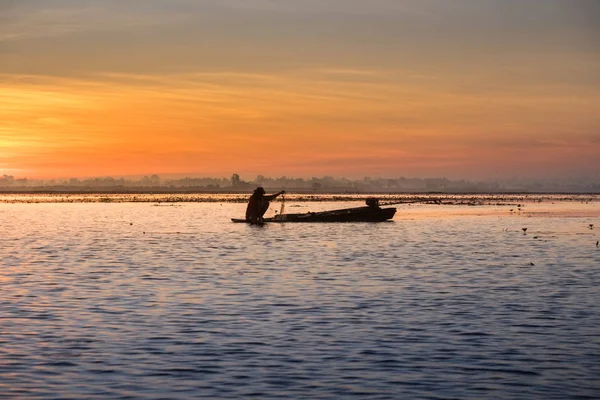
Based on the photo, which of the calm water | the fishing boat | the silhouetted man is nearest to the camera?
the calm water

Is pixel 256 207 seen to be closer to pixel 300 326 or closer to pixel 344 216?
pixel 344 216

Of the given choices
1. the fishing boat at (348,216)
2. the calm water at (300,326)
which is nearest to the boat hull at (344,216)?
the fishing boat at (348,216)

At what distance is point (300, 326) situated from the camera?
22391 mm

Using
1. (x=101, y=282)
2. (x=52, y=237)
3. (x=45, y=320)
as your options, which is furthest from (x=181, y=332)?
(x=52, y=237)

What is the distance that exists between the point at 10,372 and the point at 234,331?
20.2 feet

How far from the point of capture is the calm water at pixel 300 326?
16047mm

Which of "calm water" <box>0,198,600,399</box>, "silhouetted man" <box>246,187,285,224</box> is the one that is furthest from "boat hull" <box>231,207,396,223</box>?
"calm water" <box>0,198,600,399</box>

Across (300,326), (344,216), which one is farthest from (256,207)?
(300,326)

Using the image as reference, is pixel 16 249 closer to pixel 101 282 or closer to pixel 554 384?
pixel 101 282

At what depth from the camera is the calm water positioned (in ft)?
52.6

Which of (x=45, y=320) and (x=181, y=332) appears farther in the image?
(x=45, y=320)

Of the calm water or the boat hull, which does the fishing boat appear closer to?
the boat hull

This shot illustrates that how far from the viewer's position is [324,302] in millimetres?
26969

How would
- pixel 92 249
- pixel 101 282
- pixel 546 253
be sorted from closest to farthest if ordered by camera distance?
pixel 101 282 → pixel 546 253 → pixel 92 249
